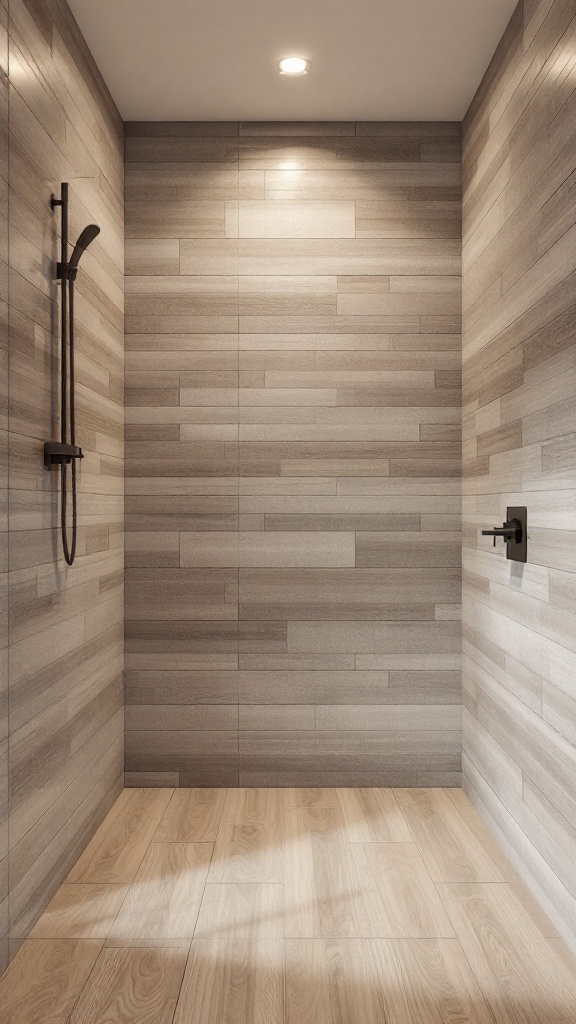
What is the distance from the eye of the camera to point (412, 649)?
3326mm

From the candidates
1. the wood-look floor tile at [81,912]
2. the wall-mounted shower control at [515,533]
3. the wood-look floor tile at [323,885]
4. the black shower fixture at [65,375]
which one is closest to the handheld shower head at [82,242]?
the black shower fixture at [65,375]

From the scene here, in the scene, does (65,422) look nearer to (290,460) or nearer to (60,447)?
(60,447)

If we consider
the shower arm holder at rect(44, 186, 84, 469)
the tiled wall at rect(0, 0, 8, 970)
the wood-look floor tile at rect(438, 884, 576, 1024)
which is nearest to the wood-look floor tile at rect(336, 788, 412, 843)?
the wood-look floor tile at rect(438, 884, 576, 1024)

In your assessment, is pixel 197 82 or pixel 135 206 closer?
pixel 197 82

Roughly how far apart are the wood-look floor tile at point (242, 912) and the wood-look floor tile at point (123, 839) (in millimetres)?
308

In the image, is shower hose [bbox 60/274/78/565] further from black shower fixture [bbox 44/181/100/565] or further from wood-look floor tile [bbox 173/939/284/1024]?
wood-look floor tile [bbox 173/939/284/1024]

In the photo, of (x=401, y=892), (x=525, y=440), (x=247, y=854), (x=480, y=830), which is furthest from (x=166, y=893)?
(x=525, y=440)

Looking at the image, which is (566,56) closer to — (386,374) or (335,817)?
(386,374)

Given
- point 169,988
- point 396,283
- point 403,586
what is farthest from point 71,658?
point 396,283

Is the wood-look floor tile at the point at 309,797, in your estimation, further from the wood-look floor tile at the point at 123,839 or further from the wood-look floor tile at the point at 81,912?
the wood-look floor tile at the point at 81,912

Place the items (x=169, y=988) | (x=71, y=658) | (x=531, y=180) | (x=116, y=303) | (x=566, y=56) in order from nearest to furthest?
(x=169, y=988)
(x=566, y=56)
(x=531, y=180)
(x=71, y=658)
(x=116, y=303)

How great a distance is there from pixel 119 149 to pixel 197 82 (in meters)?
0.42

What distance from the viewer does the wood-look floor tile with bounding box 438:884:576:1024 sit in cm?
189

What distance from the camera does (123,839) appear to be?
111 inches
